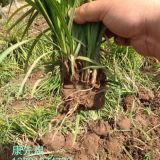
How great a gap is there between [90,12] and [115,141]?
2.79 feet

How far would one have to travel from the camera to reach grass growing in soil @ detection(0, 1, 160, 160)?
2246 millimetres

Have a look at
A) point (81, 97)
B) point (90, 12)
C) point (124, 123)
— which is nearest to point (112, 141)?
point (124, 123)

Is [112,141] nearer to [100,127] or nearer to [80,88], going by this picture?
[100,127]

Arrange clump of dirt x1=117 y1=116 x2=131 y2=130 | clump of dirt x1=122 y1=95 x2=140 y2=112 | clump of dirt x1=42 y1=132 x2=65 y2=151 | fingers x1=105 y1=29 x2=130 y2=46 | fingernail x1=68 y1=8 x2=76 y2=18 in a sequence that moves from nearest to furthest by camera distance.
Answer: fingernail x1=68 y1=8 x2=76 y2=18 < fingers x1=105 y1=29 x2=130 y2=46 < clump of dirt x1=42 y1=132 x2=65 y2=151 < clump of dirt x1=117 y1=116 x2=131 y2=130 < clump of dirt x1=122 y1=95 x2=140 y2=112

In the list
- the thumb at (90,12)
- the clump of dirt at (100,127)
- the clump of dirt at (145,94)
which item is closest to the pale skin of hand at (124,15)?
the thumb at (90,12)

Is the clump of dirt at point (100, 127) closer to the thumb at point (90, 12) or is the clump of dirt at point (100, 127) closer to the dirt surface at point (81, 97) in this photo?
the dirt surface at point (81, 97)

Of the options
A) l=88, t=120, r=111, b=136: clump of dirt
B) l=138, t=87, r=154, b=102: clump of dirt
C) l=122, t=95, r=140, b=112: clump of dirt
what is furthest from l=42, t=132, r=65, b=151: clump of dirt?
l=138, t=87, r=154, b=102: clump of dirt

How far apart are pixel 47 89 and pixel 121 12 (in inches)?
39.2

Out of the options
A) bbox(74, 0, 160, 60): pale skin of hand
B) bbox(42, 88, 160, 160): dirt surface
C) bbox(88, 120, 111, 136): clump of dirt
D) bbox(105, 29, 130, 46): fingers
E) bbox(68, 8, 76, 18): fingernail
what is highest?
bbox(68, 8, 76, 18): fingernail

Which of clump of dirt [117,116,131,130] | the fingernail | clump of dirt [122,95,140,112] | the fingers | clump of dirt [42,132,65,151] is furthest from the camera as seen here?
clump of dirt [122,95,140,112]

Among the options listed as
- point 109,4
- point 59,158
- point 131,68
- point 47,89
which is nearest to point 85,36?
point 109,4

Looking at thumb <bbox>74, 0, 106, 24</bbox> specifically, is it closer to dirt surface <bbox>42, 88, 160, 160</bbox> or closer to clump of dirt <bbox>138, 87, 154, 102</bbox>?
dirt surface <bbox>42, 88, 160, 160</bbox>

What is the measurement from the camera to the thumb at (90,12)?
1679mm

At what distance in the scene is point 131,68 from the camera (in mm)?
2764
